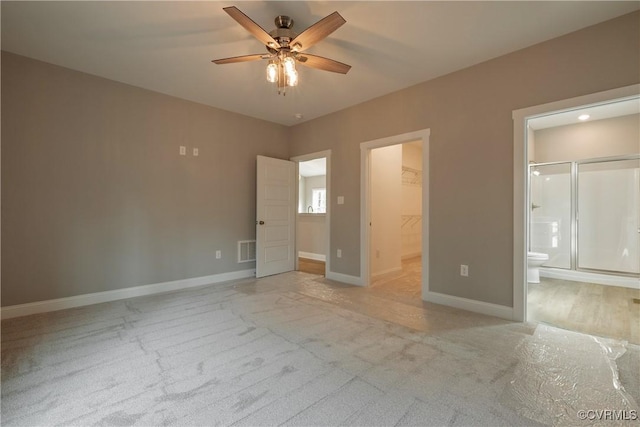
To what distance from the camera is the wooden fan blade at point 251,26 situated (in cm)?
176

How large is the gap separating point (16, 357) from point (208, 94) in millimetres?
3261

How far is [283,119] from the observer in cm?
478

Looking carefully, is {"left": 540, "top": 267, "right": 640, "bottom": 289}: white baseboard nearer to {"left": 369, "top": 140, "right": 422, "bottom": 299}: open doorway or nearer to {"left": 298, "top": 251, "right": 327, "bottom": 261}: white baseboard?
{"left": 369, "top": 140, "right": 422, "bottom": 299}: open doorway

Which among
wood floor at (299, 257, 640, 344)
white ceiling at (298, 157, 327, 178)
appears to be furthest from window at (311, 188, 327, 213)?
wood floor at (299, 257, 640, 344)

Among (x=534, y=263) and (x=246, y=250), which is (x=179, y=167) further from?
(x=534, y=263)

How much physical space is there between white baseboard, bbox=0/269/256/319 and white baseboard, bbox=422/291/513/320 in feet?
9.66

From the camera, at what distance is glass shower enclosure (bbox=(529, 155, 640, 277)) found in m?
4.25

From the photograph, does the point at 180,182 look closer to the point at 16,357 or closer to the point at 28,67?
the point at 28,67

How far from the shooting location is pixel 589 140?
180 inches

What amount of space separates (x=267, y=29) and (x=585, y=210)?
5.67m

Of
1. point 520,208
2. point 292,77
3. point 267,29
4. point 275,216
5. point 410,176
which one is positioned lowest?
point 275,216

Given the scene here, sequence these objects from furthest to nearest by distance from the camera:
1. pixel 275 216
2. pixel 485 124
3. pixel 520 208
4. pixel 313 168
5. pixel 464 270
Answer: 1. pixel 313 168
2. pixel 275 216
3. pixel 464 270
4. pixel 485 124
5. pixel 520 208

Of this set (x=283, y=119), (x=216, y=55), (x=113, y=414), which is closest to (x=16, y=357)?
(x=113, y=414)

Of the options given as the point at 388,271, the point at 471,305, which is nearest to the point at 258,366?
the point at 471,305
